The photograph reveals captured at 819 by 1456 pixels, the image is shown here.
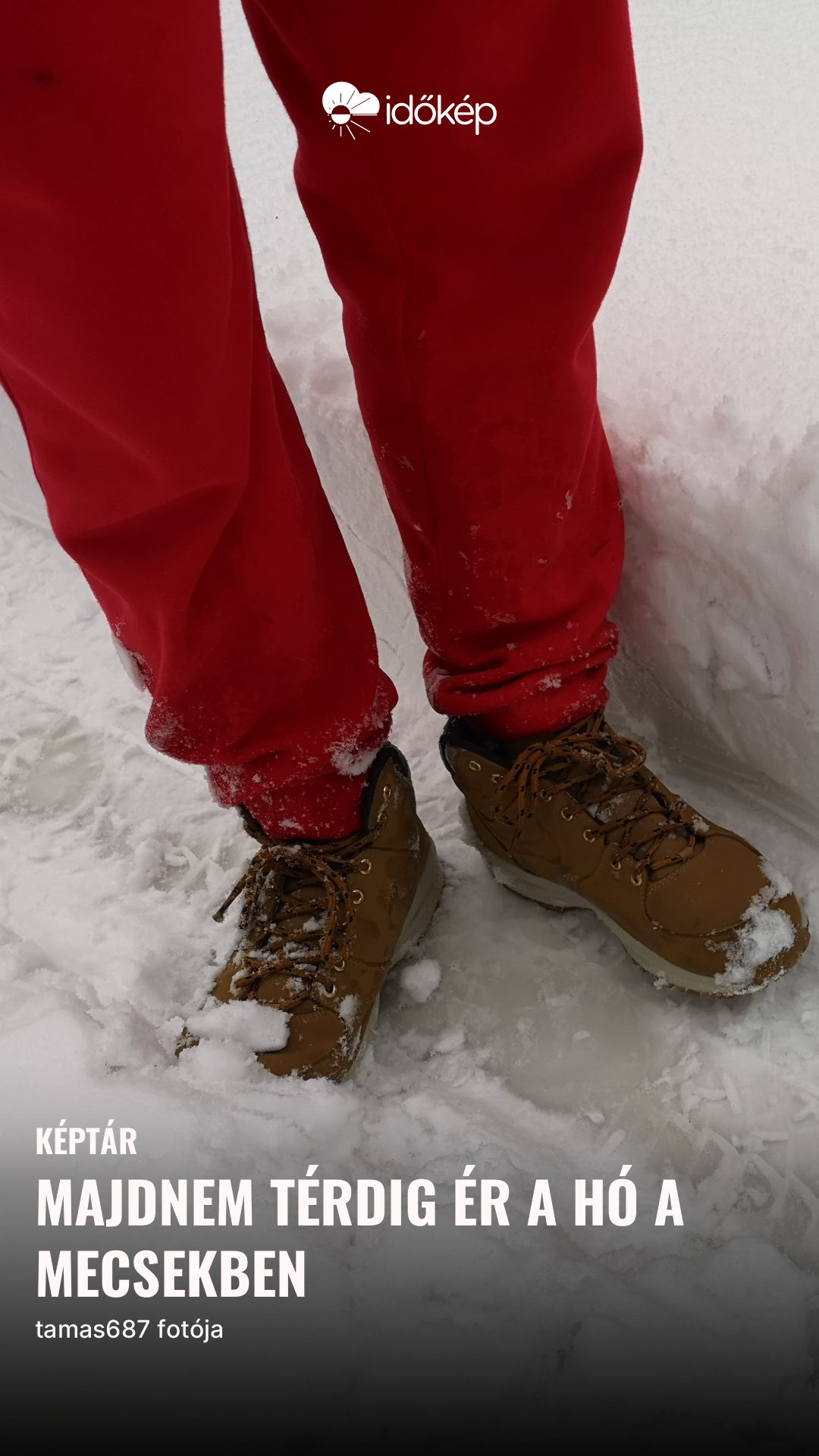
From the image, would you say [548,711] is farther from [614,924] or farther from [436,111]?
[436,111]

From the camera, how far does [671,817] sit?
0.85m

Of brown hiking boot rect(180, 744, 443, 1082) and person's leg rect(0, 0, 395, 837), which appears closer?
person's leg rect(0, 0, 395, 837)

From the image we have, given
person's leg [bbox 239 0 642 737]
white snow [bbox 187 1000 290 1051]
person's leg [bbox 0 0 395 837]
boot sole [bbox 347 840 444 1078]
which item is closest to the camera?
person's leg [bbox 0 0 395 837]

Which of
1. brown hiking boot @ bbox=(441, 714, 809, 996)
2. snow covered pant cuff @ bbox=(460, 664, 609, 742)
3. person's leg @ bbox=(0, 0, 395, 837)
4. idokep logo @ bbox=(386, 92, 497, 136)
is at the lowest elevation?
brown hiking boot @ bbox=(441, 714, 809, 996)

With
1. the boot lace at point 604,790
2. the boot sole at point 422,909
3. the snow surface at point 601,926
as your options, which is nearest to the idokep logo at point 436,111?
the snow surface at point 601,926

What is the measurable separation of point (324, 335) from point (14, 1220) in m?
0.92

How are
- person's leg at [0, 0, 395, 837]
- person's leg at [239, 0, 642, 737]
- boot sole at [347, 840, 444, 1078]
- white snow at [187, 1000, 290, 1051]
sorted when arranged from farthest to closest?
boot sole at [347, 840, 444, 1078], white snow at [187, 1000, 290, 1051], person's leg at [239, 0, 642, 737], person's leg at [0, 0, 395, 837]

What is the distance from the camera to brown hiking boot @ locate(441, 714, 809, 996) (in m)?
0.80

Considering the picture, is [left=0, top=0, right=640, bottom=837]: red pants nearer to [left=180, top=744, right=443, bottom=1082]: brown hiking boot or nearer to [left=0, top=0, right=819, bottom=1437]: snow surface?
[left=180, top=744, right=443, bottom=1082]: brown hiking boot

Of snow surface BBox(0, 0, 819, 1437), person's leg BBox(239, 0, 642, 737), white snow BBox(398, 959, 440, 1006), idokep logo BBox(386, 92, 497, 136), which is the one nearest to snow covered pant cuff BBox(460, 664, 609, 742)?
person's leg BBox(239, 0, 642, 737)

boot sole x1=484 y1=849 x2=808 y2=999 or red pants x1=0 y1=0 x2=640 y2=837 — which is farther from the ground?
red pants x1=0 y1=0 x2=640 y2=837

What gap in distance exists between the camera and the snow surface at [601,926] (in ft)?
2.21

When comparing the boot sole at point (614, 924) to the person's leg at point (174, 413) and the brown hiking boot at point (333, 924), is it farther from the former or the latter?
the person's leg at point (174, 413)

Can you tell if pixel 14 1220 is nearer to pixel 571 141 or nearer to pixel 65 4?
pixel 65 4
